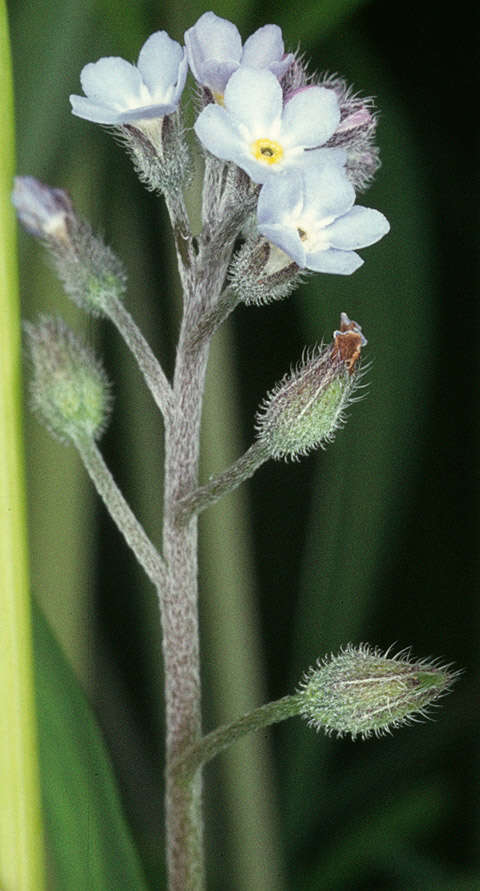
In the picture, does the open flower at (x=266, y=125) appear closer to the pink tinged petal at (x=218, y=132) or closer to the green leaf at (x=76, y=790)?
the pink tinged petal at (x=218, y=132)

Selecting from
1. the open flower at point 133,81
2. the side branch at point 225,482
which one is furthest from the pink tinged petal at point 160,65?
the side branch at point 225,482

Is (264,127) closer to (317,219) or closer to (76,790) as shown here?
(317,219)

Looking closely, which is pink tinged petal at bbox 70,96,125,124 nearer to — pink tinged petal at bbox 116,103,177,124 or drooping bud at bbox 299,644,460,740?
pink tinged petal at bbox 116,103,177,124

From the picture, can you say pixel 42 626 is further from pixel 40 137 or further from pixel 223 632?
pixel 40 137

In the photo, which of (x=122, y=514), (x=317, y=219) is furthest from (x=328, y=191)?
(x=122, y=514)

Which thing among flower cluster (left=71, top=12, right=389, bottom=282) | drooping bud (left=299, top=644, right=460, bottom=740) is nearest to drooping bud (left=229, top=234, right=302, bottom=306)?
flower cluster (left=71, top=12, right=389, bottom=282)

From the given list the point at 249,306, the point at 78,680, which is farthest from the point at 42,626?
the point at 249,306
